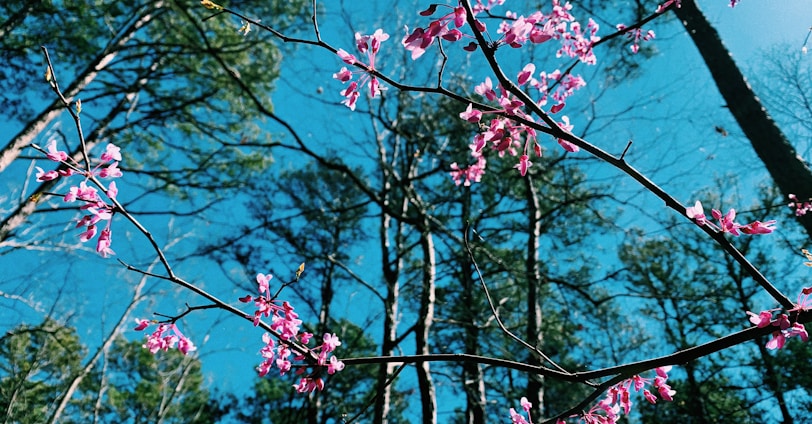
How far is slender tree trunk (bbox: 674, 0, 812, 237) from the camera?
8.66 feet

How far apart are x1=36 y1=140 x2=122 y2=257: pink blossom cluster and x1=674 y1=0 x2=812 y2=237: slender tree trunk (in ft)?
11.0

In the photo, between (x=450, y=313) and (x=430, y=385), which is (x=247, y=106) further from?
(x=430, y=385)

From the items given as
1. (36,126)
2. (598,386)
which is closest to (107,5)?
(36,126)

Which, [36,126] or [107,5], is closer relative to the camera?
[36,126]

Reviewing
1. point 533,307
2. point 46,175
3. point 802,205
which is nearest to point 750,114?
point 802,205

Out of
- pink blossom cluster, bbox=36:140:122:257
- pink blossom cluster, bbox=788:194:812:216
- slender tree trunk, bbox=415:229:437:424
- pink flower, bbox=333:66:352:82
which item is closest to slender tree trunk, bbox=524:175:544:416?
slender tree trunk, bbox=415:229:437:424

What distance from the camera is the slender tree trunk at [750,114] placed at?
2.64 meters

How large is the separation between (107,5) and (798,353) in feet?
37.6

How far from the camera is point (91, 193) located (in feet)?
4.30

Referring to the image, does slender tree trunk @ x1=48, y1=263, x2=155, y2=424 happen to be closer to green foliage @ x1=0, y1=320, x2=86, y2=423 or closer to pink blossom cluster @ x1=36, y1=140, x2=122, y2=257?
green foliage @ x1=0, y1=320, x2=86, y2=423

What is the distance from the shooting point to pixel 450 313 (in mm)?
7520

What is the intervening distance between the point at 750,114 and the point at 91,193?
11.8ft

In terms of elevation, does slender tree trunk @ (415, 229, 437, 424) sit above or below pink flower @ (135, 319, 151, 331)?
above

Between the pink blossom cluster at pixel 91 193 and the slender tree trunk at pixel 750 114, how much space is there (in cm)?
336
